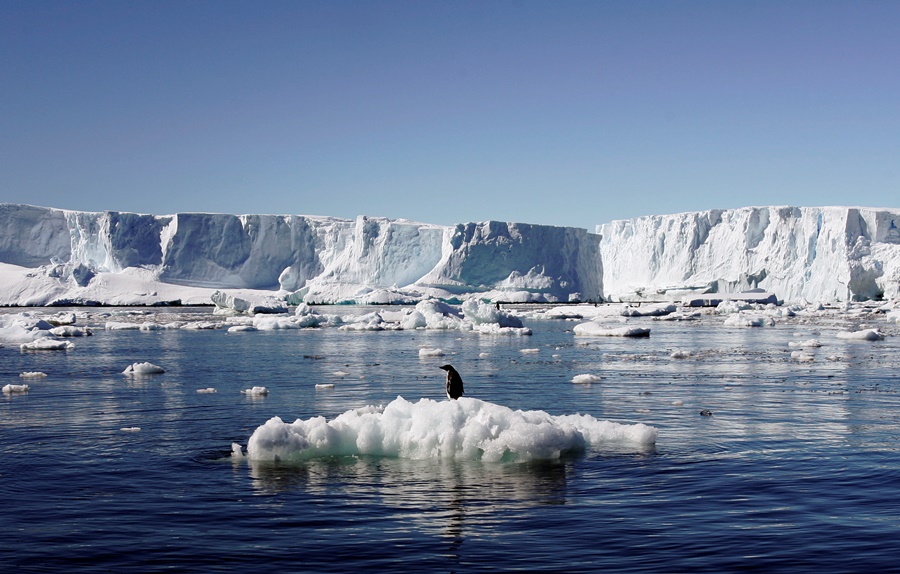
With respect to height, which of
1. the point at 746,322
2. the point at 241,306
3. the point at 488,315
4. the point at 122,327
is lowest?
the point at 746,322

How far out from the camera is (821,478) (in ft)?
27.5

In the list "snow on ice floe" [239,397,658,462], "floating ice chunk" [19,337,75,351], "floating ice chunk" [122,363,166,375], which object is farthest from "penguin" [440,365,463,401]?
"floating ice chunk" [19,337,75,351]

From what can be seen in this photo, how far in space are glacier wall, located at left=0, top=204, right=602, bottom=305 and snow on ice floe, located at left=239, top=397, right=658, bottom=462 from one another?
69324 mm

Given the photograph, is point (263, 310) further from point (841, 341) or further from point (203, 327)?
point (841, 341)

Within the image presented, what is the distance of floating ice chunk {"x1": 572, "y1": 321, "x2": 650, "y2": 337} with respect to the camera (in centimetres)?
3409

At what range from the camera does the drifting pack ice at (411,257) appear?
260 ft

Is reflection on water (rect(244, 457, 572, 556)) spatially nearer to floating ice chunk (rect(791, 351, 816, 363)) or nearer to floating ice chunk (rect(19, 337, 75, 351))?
floating ice chunk (rect(791, 351, 816, 363))

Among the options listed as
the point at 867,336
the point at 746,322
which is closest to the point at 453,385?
the point at 867,336

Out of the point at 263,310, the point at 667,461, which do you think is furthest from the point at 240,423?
the point at 263,310

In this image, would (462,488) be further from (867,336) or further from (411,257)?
(411,257)

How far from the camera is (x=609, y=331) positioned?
116 feet

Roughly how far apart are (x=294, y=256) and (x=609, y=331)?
64.8 metres

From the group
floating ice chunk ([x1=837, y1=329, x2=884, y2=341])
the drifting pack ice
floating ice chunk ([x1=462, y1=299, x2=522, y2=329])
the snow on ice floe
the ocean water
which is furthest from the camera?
the drifting pack ice

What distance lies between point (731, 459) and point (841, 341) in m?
22.3
